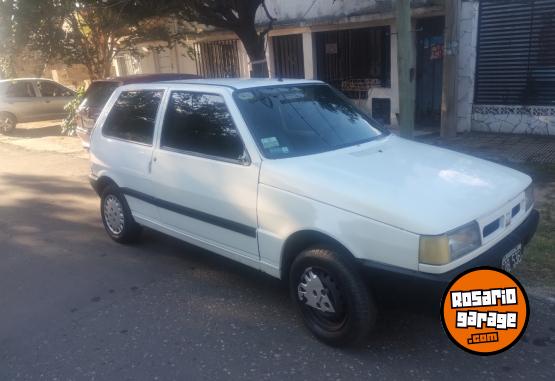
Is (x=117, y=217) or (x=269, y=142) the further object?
(x=117, y=217)

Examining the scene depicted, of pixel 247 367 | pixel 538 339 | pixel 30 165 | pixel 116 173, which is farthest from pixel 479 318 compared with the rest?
pixel 30 165

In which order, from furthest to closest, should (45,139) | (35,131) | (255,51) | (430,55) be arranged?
(35,131) < (45,139) < (430,55) < (255,51)

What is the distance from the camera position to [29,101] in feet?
49.4

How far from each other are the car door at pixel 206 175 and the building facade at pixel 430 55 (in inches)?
222

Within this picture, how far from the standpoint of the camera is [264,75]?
9.02 metres

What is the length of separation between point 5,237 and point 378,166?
4582mm

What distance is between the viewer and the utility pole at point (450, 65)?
26.6ft

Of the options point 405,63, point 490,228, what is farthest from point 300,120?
point 405,63

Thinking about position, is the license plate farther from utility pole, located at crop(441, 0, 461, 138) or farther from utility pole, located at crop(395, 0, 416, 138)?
utility pole, located at crop(441, 0, 461, 138)

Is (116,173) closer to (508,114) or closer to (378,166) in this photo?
(378,166)

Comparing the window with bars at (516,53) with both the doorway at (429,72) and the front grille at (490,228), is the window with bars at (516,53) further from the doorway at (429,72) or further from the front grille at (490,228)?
the front grille at (490,228)

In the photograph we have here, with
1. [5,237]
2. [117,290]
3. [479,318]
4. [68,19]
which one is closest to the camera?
[479,318]

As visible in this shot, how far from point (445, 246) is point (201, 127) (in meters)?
2.19

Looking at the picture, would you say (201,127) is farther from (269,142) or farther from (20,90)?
(20,90)
